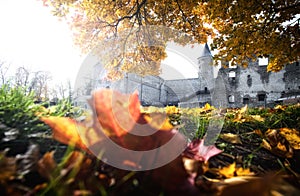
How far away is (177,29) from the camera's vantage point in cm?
785

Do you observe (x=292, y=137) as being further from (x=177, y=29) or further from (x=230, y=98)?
(x=230, y=98)

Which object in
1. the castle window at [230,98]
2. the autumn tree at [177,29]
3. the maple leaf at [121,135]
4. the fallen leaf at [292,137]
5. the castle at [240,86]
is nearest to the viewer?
the maple leaf at [121,135]

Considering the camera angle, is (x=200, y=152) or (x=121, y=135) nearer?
(x=121, y=135)

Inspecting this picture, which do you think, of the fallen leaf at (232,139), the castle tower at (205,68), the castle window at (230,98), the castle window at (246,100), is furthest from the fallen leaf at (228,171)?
the castle tower at (205,68)

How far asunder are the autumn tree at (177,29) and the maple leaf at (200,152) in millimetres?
4704

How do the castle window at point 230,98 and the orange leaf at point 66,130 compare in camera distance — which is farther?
the castle window at point 230,98

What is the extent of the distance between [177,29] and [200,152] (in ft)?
24.9

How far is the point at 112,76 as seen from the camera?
36.5 feet

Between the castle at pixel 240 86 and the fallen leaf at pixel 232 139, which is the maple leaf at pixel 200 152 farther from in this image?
the castle at pixel 240 86

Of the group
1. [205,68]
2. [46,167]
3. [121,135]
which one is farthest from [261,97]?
[46,167]

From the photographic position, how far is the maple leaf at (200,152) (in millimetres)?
748

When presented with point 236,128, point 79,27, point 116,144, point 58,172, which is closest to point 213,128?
point 236,128

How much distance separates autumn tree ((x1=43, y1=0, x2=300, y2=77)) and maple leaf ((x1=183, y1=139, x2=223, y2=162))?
4704 millimetres

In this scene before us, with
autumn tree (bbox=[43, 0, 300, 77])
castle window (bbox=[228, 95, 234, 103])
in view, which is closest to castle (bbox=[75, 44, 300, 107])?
castle window (bbox=[228, 95, 234, 103])
